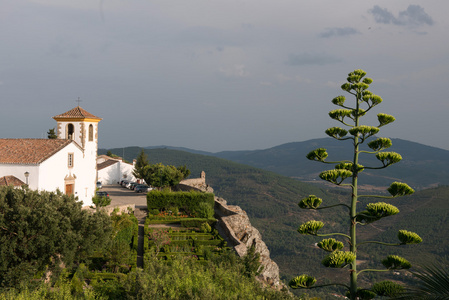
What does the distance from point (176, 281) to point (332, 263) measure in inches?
314

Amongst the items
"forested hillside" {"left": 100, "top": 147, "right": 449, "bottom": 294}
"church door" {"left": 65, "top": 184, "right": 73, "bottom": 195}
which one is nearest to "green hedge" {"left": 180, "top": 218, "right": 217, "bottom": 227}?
"church door" {"left": 65, "top": 184, "right": 73, "bottom": 195}

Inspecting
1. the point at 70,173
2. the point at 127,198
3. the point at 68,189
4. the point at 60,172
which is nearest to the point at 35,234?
the point at 60,172

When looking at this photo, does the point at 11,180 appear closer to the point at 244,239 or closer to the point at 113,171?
the point at 244,239

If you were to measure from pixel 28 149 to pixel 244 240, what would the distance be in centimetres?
1950

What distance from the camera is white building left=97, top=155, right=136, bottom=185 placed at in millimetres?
70875

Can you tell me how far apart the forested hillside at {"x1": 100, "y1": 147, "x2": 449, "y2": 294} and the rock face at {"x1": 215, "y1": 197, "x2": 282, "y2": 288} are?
49271 mm

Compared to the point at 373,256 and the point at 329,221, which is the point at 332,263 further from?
the point at 329,221

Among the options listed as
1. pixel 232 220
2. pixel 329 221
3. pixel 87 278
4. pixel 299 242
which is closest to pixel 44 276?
pixel 87 278

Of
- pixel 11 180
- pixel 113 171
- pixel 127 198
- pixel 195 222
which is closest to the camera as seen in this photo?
pixel 11 180

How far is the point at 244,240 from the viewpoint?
34844 mm

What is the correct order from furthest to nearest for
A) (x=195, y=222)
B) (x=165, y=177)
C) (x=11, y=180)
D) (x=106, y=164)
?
(x=106, y=164) < (x=165, y=177) < (x=195, y=222) < (x=11, y=180)

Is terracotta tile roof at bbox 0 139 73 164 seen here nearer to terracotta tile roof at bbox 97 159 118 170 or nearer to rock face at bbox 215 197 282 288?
rock face at bbox 215 197 282 288

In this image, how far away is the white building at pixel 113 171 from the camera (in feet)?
233

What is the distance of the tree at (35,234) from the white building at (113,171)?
4645cm
